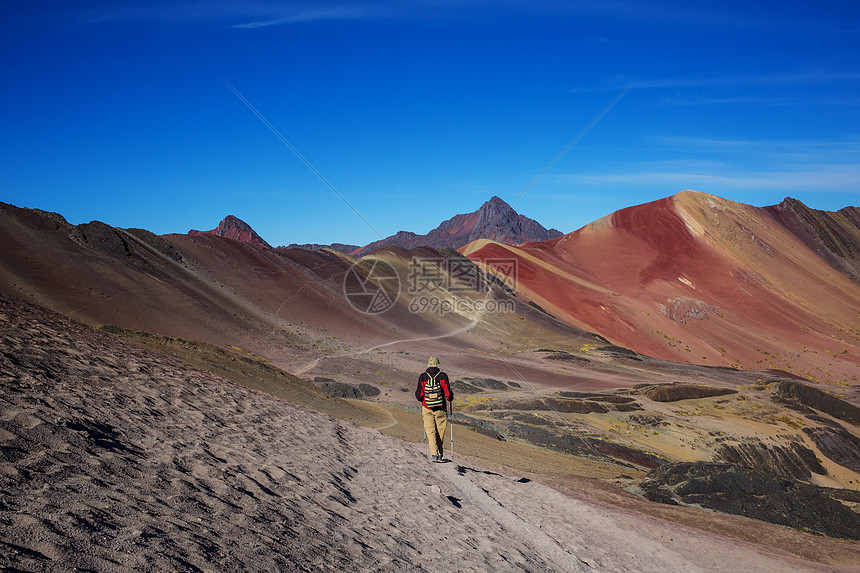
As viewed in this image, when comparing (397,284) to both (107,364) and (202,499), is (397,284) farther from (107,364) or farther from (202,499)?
(202,499)

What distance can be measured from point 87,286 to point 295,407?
66.9ft

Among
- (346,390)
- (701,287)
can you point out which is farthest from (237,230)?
(346,390)

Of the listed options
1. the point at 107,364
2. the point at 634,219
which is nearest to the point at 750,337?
the point at 634,219

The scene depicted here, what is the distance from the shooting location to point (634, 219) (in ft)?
251

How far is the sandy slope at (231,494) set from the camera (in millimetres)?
3965

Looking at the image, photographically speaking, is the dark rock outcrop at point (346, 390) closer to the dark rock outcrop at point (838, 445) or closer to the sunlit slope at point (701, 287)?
the dark rock outcrop at point (838, 445)

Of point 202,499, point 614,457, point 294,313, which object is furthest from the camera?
point 294,313

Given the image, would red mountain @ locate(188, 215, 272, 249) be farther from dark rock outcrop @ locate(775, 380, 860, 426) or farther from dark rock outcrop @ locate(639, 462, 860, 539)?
dark rock outcrop @ locate(639, 462, 860, 539)

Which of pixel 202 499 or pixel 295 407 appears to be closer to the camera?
pixel 202 499

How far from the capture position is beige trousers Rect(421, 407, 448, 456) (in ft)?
30.1

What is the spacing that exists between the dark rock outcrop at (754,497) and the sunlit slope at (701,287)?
1595 inches

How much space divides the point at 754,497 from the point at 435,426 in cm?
793

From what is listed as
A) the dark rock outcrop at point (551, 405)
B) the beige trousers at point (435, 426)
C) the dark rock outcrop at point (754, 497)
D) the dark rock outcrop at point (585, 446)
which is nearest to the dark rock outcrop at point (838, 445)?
the dark rock outcrop at point (551, 405)

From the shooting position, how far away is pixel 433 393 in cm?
895
